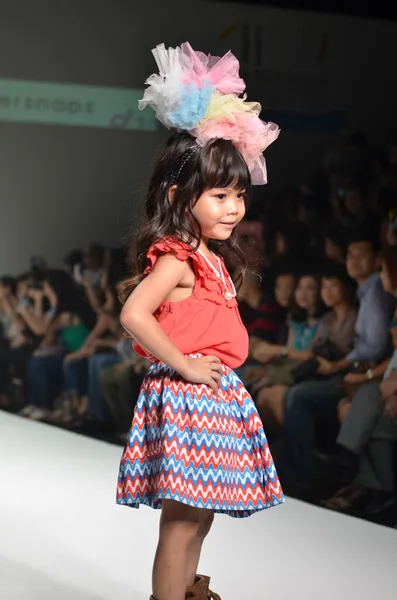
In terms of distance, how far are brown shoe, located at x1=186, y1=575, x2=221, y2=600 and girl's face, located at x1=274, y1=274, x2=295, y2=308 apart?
6.63 ft

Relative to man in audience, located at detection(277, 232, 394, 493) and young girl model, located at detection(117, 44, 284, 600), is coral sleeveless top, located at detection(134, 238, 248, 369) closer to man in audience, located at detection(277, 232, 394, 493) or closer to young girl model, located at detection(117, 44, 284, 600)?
young girl model, located at detection(117, 44, 284, 600)

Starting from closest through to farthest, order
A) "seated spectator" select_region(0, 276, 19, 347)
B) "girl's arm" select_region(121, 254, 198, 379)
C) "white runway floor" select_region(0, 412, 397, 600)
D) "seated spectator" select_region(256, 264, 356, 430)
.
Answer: "girl's arm" select_region(121, 254, 198, 379) < "white runway floor" select_region(0, 412, 397, 600) < "seated spectator" select_region(256, 264, 356, 430) < "seated spectator" select_region(0, 276, 19, 347)

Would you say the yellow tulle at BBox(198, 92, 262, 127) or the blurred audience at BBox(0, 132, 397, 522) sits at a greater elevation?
the yellow tulle at BBox(198, 92, 262, 127)

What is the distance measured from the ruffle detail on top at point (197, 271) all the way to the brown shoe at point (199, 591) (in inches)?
23.8

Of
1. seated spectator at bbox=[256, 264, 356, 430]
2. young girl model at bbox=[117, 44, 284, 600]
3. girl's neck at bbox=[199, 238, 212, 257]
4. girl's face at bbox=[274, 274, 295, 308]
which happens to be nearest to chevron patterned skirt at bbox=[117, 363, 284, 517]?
young girl model at bbox=[117, 44, 284, 600]

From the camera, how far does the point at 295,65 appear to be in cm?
457

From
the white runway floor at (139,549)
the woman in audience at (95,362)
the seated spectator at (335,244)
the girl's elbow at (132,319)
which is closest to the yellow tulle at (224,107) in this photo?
the girl's elbow at (132,319)

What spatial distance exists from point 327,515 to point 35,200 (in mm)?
2685

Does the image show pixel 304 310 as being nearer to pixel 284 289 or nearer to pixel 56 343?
pixel 284 289

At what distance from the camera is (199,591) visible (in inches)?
98.1

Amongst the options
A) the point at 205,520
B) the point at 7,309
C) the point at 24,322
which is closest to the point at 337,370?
the point at 205,520

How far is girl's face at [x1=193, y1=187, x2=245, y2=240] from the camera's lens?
2424mm

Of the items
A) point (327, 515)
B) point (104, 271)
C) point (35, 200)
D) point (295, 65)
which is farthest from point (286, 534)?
point (35, 200)

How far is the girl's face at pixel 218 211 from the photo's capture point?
2424 mm
